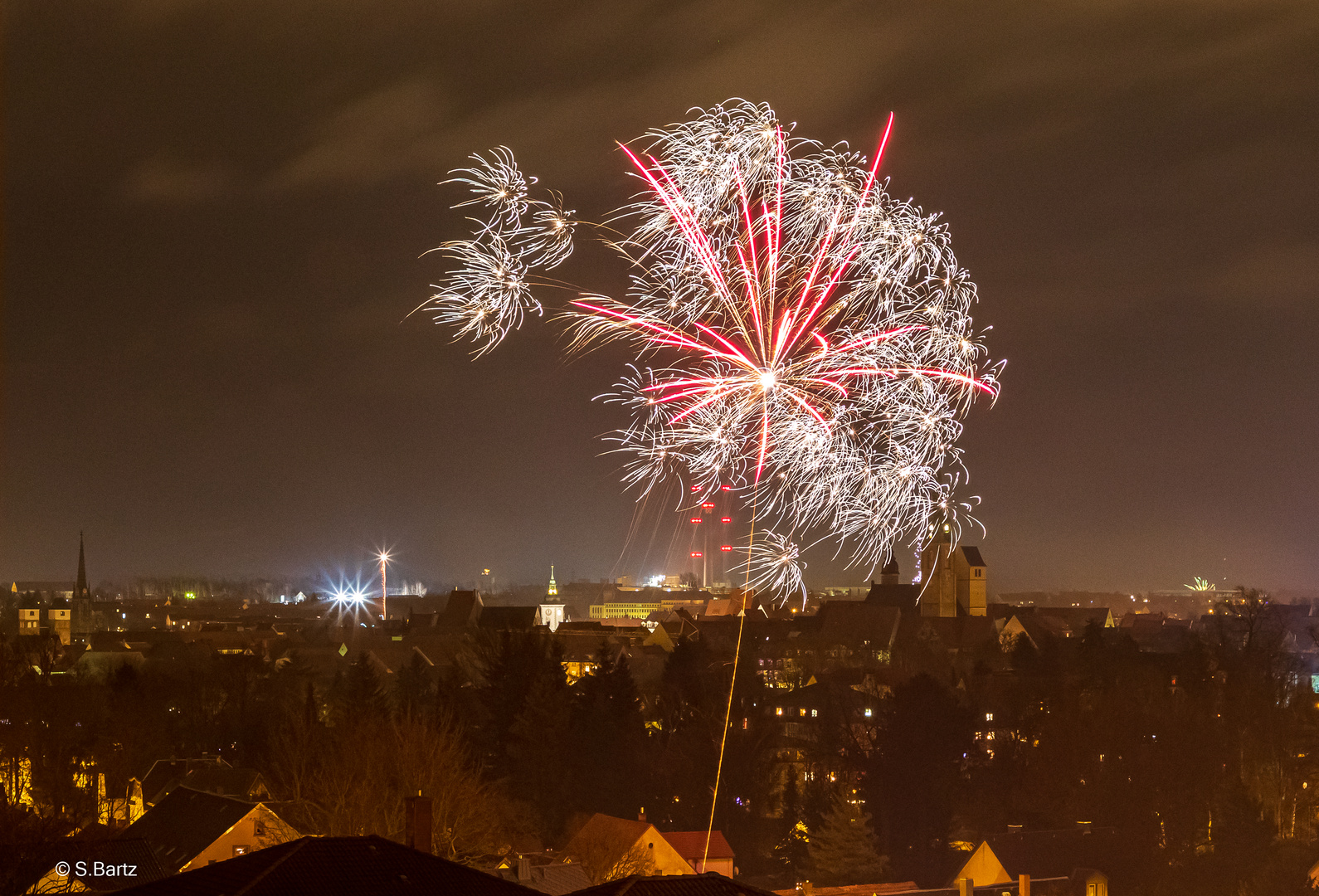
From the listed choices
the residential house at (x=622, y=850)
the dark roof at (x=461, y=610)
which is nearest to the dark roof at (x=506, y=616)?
the dark roof at (x=461, y=610)

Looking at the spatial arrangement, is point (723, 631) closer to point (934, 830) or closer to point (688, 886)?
point (934, 830)

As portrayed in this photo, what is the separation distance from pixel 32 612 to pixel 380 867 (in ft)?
337

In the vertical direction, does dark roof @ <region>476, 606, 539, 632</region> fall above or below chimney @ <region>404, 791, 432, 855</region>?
above

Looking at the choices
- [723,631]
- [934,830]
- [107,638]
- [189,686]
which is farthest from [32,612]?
[934,830]

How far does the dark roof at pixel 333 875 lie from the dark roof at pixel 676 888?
2.67ft

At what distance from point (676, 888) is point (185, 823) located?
18.7 metres

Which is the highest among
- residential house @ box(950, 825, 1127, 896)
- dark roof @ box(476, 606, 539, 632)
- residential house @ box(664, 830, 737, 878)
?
dark roof @ box(476, 606, 539, 632)

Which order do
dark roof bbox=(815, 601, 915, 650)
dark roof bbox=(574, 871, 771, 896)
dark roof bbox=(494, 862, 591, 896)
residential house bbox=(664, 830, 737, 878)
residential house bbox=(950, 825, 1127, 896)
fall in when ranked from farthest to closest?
1. dark roof bbox=(815, 601, 915, 650)
2. residential house bbox=(950, 825, 1127, 896)
3. residential house bbox=(664, 830, 737, 878)
4. dark roof bbox=(494, 862, 591, 896)
5. dark roof bbox=(574, 871, 771, 896)

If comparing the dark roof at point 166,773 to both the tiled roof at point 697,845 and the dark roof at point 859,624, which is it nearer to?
the tiled roof at point 697,845

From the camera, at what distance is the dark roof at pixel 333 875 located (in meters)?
12.8

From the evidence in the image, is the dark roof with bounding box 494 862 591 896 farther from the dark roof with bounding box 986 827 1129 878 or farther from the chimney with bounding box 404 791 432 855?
the dark roof with bounding box 986 827 1129 878

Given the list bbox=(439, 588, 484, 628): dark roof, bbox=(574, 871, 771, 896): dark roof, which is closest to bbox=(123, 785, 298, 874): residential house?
bbox=(574, 871, 771, 896): dark roof

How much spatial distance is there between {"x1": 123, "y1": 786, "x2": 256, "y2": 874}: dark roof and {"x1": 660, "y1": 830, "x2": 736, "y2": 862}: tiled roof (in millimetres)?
9400

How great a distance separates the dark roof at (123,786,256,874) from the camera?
2792 cm
